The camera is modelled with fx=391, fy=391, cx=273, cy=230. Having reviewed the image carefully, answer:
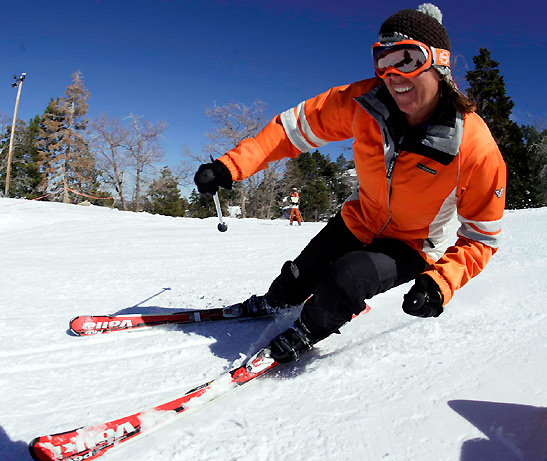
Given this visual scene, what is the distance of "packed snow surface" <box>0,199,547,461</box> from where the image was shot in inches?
50.6

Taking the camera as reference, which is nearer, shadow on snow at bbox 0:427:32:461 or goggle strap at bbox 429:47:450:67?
shadow on snow at bbox 0:427:32:461

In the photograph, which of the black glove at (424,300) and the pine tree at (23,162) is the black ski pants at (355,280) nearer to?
the black glove at (424,300)

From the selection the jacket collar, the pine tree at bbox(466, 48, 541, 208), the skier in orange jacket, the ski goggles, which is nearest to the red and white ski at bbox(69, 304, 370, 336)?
the skier in orange jacket

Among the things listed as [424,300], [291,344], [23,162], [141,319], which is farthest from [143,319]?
[23,162]

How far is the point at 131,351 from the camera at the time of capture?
218 cm

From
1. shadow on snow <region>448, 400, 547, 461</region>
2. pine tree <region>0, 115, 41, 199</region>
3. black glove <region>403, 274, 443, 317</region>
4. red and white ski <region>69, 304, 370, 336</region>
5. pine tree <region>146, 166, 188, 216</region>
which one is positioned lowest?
shadow on snow <region>448, 400, 547, 461</region>

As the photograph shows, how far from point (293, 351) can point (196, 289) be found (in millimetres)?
1695

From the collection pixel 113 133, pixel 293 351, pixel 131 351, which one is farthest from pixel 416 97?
pixel 113 133

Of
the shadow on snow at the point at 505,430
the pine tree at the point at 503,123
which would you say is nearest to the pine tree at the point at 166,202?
the pine tree at the point at 503,123

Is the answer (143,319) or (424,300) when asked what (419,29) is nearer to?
(424,300)

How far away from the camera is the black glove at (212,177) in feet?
6.32

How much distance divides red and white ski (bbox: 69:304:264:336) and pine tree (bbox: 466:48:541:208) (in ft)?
80.8

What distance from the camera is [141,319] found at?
8.35 ft

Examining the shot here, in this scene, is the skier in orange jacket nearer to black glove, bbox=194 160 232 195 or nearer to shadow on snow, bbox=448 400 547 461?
black glove, bbox=194 160 232 195
